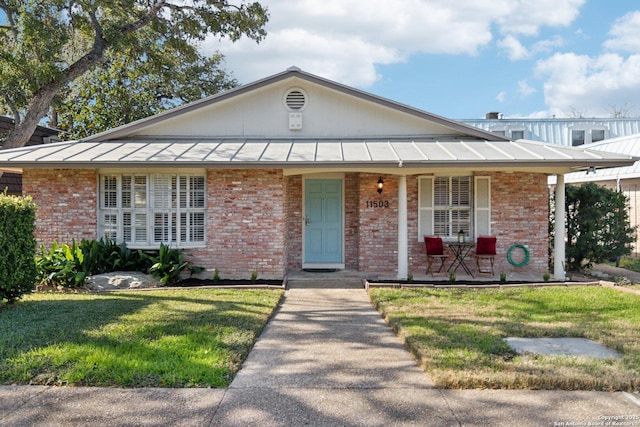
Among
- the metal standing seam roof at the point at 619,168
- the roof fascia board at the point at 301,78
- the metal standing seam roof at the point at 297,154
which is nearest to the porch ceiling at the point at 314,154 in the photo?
the metal standing seam roof at the point at 297,154

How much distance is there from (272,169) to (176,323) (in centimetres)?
475

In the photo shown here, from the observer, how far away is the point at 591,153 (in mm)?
10055

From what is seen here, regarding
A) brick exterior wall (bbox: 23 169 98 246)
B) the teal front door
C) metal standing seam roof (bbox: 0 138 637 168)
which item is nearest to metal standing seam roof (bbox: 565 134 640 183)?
metal standing seam roof (bbox: 0 138 637 168)

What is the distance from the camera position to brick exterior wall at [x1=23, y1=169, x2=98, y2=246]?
34.3ft

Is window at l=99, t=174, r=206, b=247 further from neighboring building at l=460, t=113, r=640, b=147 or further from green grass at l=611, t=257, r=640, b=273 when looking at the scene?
neighboring building at l=460, t=113, r=640, b=147

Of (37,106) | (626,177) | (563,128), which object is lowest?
(626,177)

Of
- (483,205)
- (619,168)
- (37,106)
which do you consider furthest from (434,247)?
(37,106)

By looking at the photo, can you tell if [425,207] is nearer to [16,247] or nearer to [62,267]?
[62,267]

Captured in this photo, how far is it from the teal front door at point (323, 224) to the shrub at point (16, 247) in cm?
579

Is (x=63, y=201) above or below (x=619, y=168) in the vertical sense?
below

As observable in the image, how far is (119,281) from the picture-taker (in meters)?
9.45

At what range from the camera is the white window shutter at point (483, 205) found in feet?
35.6

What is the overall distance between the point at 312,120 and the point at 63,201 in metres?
5.79

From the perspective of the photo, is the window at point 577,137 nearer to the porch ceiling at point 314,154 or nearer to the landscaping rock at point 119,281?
the porch ceiling at point 314,154
